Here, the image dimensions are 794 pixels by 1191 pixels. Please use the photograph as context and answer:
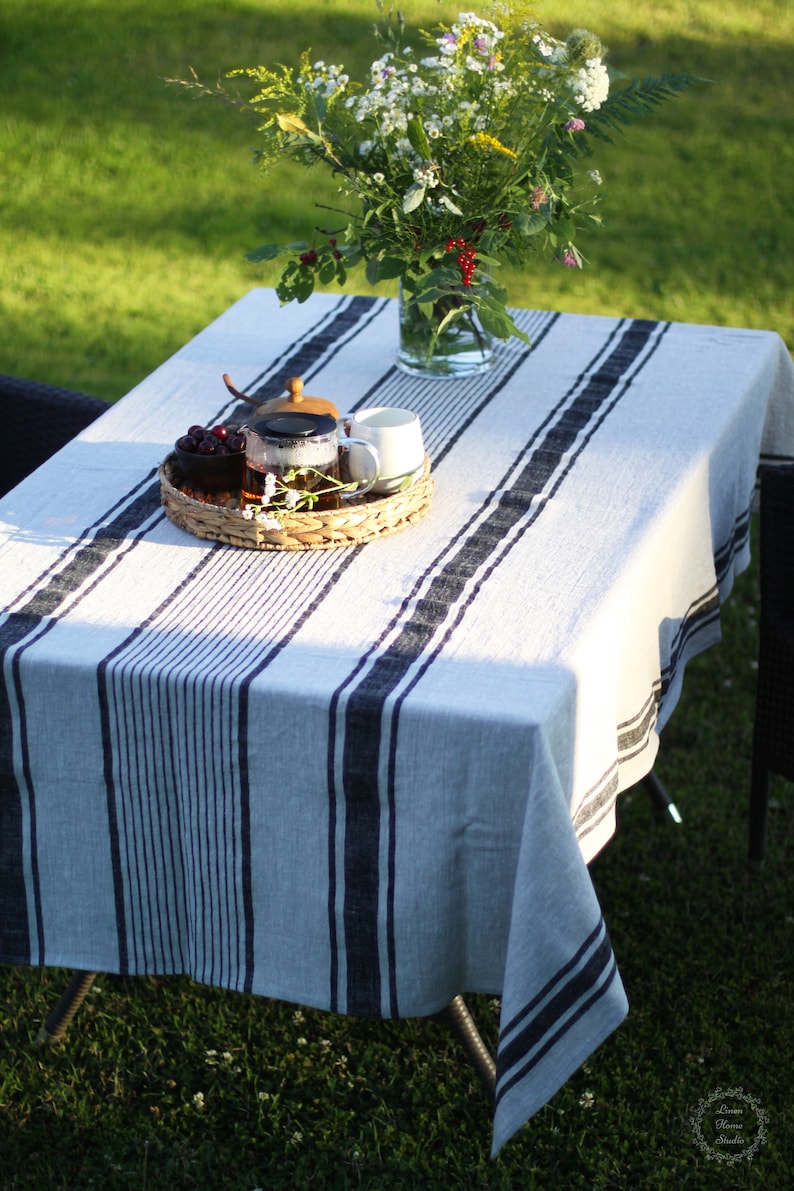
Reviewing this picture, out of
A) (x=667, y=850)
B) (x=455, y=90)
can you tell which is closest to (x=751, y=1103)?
(x=667, y=850)

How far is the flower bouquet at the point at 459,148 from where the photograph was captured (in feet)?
6.86

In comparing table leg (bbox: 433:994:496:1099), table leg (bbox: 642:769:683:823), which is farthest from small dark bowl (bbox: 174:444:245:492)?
table leg (bbox: 642:769:683:823)

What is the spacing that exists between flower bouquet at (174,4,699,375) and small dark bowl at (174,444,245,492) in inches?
15.5

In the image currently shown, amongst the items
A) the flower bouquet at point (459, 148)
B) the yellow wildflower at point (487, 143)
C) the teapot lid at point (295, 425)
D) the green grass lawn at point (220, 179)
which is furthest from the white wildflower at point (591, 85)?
the green grass lawn at point (220, 179)

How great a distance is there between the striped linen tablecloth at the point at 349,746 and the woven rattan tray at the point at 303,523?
18 mm

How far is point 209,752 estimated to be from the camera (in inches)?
61.1

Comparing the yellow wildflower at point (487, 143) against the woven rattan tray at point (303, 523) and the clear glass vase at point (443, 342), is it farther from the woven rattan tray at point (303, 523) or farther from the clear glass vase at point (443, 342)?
the woven rattan tray at point (303, 523)

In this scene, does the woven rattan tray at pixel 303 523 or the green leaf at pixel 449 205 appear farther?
the green leaf at pixel 449 205

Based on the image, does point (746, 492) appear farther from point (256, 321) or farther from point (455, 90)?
point (256, 321)

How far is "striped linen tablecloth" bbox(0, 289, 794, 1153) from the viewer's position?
149cm

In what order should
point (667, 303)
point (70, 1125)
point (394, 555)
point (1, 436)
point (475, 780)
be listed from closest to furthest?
1. point (475, 780)
2. point (394, 555)
3. point (70, 1125)
4. point (1, 436)
5. point (667, 303)

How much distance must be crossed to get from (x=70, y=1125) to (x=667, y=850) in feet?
4.01

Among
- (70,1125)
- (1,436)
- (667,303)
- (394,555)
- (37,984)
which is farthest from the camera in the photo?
(667,303)

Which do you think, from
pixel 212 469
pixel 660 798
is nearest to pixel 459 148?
pixel 212 469
